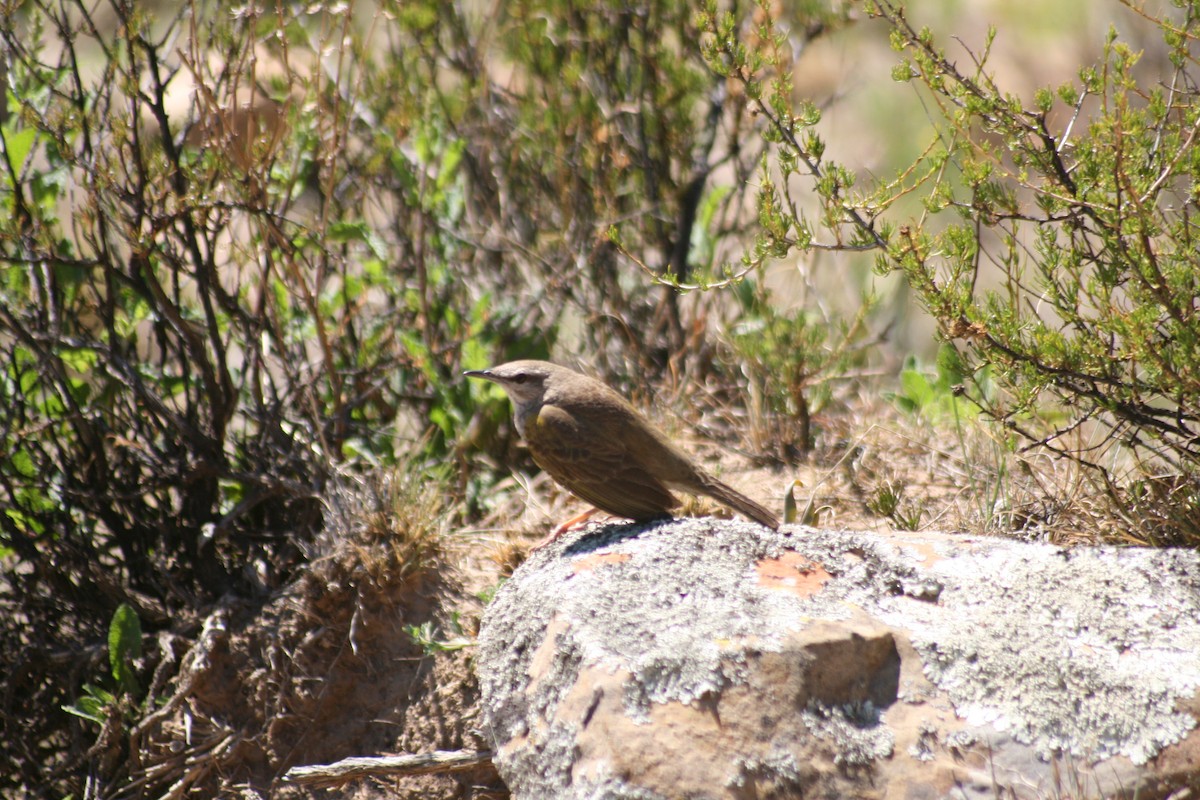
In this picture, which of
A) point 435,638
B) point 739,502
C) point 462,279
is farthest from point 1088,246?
point 462,279

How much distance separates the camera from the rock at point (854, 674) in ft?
10.1

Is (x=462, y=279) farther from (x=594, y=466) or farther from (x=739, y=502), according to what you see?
(x=739, y=502)

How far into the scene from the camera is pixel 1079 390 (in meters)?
4.09

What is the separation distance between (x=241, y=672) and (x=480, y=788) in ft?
4.17

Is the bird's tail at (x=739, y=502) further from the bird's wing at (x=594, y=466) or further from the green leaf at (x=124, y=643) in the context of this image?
the green leaf at (x=124, y=643)

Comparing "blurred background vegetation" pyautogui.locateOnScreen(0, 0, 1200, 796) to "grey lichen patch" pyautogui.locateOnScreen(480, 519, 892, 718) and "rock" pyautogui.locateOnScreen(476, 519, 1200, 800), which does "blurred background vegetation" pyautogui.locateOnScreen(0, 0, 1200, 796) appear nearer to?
"rock" pyautogui.locateOnScreen(476, 519, 1200, 800)

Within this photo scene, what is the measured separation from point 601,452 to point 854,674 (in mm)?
1641

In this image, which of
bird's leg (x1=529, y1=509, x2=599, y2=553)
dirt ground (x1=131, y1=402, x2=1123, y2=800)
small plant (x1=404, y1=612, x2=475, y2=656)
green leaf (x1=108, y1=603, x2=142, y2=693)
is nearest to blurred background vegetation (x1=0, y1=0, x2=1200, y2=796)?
green leaf (x1=108, y1=603, x2=142, y2=693)

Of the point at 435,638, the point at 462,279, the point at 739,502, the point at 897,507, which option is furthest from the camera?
the point at 462,279

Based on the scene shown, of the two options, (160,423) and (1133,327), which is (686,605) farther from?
(160,423)

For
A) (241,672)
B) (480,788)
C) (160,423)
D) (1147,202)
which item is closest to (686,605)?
(480,788)

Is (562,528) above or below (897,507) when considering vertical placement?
below

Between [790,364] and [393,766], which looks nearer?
[393,766]

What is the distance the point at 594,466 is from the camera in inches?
181
